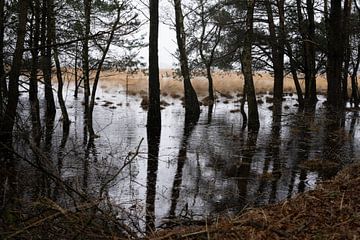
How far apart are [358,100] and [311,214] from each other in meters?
27.1

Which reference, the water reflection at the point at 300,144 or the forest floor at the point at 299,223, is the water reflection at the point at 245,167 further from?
the forest floor at the point at 299,223

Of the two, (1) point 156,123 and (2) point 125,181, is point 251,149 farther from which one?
(1) point 156,123

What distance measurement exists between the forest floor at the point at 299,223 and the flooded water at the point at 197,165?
0.80 meters

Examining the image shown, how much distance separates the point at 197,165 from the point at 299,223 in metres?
6.37

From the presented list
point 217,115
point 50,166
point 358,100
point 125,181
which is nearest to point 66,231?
point 50,166

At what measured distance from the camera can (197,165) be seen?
10.9m

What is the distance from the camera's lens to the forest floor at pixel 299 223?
13.9 ft

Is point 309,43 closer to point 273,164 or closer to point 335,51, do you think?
point 335,51

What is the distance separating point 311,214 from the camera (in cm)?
487

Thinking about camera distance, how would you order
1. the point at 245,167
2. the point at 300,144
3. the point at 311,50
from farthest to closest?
the point at 311,50
the point at 300,144
the point at 245,167

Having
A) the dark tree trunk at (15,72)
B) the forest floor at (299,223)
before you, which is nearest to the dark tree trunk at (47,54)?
the dark tree trunk at (15,72)

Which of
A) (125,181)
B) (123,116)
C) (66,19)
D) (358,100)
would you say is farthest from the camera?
(358,100)

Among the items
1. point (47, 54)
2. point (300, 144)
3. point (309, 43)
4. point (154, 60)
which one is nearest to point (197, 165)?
point (300, 144)

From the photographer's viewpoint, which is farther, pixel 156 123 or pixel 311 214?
pixel 156 123
